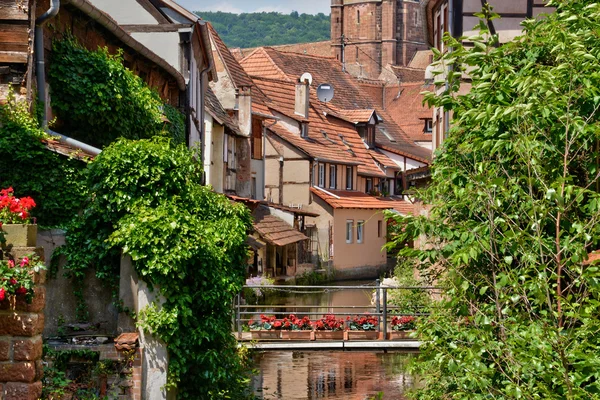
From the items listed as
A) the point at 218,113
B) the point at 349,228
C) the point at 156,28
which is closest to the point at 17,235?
the point at 156,28

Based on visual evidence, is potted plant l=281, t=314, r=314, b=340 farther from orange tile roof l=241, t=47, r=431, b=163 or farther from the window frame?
orange tile roof l=241, t=47, r=431, b=163

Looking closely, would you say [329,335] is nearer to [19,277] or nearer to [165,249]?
[165,249]

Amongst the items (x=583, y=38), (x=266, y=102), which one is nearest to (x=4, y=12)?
(x=583, y=38)

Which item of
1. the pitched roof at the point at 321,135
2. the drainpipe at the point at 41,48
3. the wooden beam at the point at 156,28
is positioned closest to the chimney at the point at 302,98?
the pitched roof at the point at 321,135

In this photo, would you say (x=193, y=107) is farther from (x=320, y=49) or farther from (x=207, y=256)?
(x=320, y=49)

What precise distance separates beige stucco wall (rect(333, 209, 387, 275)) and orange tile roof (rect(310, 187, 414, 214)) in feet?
1.32

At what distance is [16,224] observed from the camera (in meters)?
9.88

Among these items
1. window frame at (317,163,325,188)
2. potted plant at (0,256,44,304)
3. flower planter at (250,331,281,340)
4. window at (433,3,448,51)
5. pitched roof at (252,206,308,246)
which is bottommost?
flower planter at (250,331,281,340)

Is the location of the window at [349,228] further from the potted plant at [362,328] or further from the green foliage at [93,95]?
the green foliage at [93,95]

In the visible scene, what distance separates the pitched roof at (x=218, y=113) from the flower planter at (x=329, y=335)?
484 inches

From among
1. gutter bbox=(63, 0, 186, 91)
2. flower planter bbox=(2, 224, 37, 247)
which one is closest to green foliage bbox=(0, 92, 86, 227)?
gutter bbox=(63, 0, 186, 91)

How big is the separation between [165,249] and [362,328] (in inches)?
312

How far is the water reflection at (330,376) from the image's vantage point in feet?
60.4

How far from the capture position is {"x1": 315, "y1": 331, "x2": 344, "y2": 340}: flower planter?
769 inches
